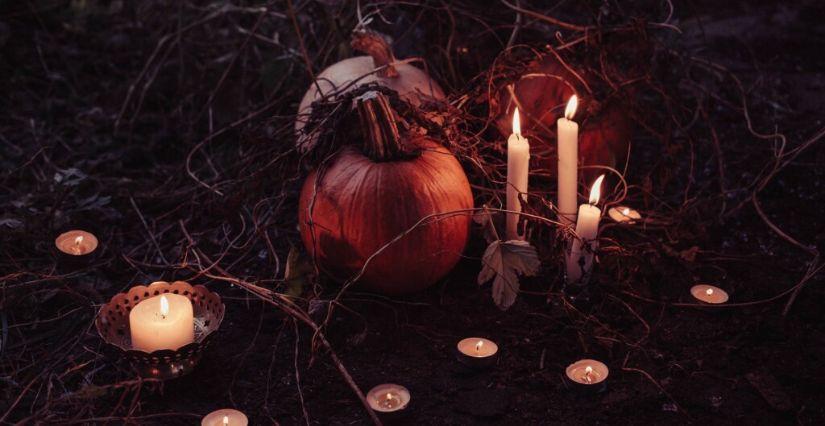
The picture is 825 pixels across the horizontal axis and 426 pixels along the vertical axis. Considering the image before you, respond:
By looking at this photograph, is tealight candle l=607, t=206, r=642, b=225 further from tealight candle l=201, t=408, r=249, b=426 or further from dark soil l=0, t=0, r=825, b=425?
tealight candle l=201, t=408, r=249, b=426

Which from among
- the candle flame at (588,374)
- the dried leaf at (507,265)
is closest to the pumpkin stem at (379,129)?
the dried leaf at (507,265)

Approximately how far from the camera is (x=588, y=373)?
1.95 metres

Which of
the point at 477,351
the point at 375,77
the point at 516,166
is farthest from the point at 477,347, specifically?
the point at 375,77

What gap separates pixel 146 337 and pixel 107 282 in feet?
1.92

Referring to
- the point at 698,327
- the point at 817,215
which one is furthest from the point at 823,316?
the point at 817,215

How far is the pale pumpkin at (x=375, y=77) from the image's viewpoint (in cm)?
263

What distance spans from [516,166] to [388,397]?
782 millimetres

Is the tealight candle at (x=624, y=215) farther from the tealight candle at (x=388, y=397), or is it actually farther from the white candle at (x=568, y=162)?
the tealight candle at (x=388, y=397)

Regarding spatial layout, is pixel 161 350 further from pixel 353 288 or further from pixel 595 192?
pixel 595 192

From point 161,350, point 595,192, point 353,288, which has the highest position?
point 595,192

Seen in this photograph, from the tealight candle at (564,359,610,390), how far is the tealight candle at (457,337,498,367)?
198 mm

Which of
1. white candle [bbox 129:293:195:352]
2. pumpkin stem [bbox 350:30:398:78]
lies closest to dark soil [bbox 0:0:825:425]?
white candle [bbox 129:293:195:352]

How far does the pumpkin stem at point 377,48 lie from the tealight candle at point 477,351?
3.39 feet

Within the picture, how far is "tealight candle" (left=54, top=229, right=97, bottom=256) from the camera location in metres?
2.42
